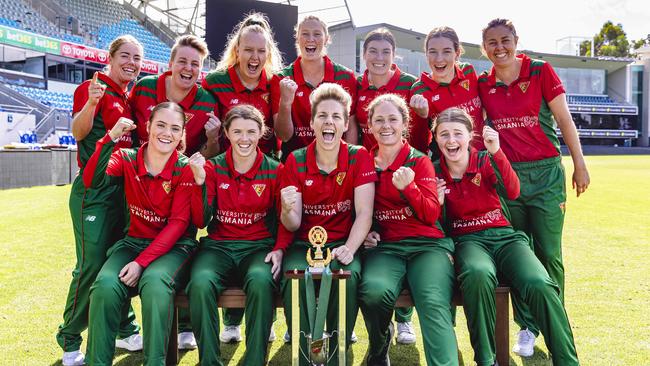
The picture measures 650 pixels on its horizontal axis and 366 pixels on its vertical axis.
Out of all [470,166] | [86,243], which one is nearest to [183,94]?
[86,243]

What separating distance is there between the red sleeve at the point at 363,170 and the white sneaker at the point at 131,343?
174cm

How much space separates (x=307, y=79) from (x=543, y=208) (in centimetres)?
184

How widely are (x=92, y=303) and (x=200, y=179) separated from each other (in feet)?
2.79

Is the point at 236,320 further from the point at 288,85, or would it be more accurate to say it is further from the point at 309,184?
the point at 288,85

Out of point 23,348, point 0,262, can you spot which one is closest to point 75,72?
point 0,262

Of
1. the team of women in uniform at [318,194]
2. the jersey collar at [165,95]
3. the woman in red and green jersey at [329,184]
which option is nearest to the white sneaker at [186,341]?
the team of women in uniform at [318,194]

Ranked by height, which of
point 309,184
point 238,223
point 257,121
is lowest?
point 238,223

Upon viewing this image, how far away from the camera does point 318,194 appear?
3221 mm

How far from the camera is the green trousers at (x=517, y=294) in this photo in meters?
2.76

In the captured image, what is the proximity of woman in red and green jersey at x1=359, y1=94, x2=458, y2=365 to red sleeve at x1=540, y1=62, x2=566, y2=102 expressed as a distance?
1.05 meters

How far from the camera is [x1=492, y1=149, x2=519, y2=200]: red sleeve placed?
3193 mm

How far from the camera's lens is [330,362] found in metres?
2.82

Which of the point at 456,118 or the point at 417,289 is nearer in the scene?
the point at 417,289

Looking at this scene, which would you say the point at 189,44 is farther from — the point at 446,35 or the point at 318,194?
the point at 446,35
